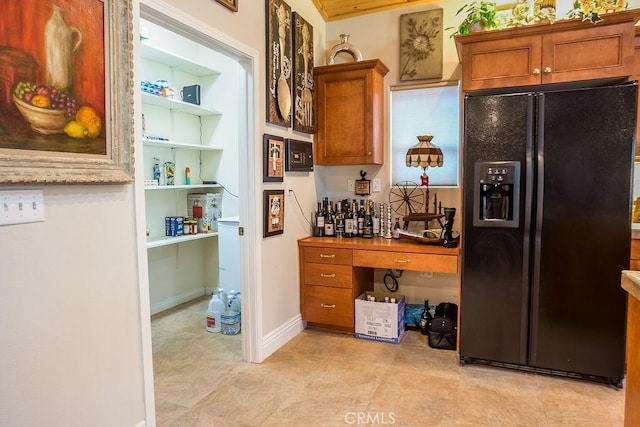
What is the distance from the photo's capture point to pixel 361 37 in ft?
12.2

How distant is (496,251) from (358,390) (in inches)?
49.9

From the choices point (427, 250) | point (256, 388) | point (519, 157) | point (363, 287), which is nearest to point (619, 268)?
point (519, 157)

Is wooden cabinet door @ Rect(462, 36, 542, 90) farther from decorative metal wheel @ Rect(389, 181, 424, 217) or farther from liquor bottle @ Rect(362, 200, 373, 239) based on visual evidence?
liquor bottle @ Rect(362, 200, 373, 239)

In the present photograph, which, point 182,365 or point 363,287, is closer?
point 182,365

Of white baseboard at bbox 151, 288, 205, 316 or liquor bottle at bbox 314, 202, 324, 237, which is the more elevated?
liquor bottle at bbox 314, 202, 324, 237

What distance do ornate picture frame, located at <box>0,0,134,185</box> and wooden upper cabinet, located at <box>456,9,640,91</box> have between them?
213 cm

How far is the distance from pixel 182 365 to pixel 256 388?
2.21 feet

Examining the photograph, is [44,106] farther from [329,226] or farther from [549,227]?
[549,227]

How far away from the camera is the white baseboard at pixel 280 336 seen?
2.92 m

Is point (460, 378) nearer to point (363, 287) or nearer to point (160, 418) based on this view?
point (363, 287)

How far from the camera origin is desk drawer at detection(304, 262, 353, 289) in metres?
3.22

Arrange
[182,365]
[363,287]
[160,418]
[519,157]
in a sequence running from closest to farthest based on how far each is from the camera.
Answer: [160,418]
[519,157]
[182,365]
[363,287]

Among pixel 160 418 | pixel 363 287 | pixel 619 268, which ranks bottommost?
pixel 160 418

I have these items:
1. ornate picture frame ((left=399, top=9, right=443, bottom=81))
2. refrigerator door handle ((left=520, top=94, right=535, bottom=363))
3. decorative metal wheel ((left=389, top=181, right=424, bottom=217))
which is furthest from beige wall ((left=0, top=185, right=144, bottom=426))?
ornate picture frame ((left=399, top=9, right=443, bottom=81))
